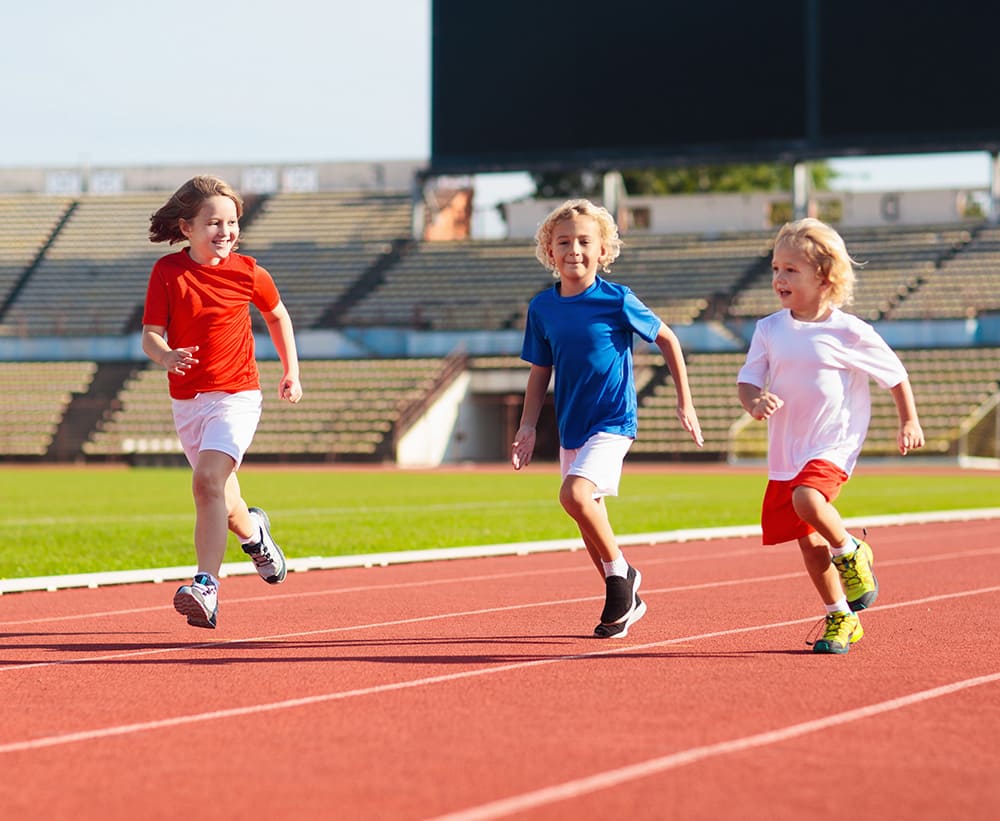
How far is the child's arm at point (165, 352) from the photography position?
726 cm

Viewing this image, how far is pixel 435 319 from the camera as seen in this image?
4694 centimetres

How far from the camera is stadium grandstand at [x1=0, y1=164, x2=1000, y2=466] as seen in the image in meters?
40.9

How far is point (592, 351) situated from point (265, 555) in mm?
2011

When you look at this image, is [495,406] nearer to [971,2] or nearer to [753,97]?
[753,97]

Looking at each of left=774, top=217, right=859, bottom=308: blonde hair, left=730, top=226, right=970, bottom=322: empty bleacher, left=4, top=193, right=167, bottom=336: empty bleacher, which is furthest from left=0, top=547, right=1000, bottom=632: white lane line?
left=4, top=193, right=167, bottom=336: empty bleacher

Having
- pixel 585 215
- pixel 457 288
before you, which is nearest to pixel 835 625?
pixel 585 215

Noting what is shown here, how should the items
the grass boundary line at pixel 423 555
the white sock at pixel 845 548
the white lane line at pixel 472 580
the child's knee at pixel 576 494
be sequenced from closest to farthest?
the white sock at pixel 845 548 → the child's knee at pixel 576 494 → the white lane line at pixel 472 580 → the grass boundary line at pixel 423 555

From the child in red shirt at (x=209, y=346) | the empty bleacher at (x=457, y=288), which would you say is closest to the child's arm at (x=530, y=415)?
the child in red shirt at (x=209, y=346)

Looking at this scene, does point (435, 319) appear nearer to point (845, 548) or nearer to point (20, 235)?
point (20, 235)

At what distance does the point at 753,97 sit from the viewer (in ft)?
139

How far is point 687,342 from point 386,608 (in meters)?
34.7

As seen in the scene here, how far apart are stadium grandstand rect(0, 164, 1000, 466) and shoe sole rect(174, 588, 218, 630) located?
102ft

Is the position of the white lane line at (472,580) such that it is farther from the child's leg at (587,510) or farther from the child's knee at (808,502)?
the child's knee at (808,502)

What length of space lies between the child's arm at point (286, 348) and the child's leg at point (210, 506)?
0.47m
